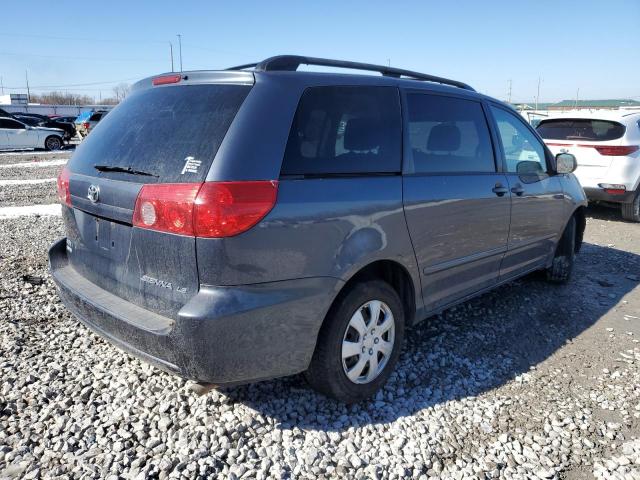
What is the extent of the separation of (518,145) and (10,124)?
71.1ft

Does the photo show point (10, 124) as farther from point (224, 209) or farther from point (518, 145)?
point (224, 209)

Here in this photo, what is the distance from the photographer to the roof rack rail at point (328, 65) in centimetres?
259

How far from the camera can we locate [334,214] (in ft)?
8.09

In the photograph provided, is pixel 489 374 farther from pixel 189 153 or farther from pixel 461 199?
pixel 189 153

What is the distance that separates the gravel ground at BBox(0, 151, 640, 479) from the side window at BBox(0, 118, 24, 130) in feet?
64.0

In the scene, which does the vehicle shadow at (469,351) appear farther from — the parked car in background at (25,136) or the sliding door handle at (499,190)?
the parked car in background at (25,136)

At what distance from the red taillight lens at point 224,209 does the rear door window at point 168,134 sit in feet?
0.36

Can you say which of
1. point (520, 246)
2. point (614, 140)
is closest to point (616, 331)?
point (520, 246)

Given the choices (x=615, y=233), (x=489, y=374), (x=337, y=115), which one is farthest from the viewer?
(x=615, y=233)

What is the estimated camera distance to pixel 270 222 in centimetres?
223

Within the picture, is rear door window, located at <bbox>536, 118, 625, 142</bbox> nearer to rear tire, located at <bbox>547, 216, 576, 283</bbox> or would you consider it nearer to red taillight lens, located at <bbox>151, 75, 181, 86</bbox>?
rear tire, located at <bbox>547, 216, 576, 283</bbox>

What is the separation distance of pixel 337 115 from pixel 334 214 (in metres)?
0.59

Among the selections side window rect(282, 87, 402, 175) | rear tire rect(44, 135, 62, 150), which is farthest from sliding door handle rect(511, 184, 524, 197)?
rear tire rect(44, 135, 62, 150)

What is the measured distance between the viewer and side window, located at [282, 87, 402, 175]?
2445 mm
